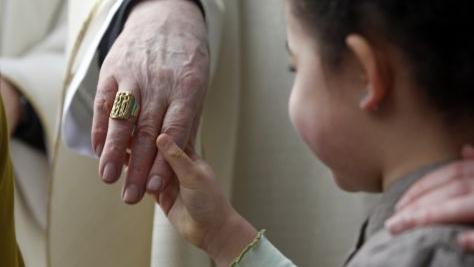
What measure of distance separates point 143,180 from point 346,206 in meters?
0.45

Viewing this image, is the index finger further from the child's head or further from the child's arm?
the child's head

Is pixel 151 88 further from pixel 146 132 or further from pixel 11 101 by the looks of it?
pixel 11 101

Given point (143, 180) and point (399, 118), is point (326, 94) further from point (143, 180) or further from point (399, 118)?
point (143, 180)

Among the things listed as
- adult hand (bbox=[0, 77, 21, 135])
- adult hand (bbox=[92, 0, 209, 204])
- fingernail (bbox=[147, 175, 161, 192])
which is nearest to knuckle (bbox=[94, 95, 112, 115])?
adult hand (bbox=[92, 0, 209, 204])

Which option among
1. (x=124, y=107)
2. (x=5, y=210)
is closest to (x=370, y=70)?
(x=124, y=107)

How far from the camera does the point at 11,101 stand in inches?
73.9

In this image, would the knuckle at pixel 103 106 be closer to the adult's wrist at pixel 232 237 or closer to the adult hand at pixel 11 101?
the adult's wrist at pixel 232 237

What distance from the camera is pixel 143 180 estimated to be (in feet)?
3.56

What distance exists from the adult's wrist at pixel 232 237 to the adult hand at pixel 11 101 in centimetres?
88

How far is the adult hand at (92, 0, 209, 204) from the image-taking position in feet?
3.56

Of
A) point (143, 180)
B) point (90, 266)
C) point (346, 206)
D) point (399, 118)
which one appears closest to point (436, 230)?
point (399, 118)

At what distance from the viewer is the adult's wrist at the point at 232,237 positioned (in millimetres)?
1042

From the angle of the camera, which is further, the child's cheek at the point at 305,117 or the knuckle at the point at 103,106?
the knuckle at the point at 103,106

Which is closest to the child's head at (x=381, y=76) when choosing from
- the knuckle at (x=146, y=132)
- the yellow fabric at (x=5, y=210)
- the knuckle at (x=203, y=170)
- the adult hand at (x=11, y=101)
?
the knuckle at (x=203, y=170)
